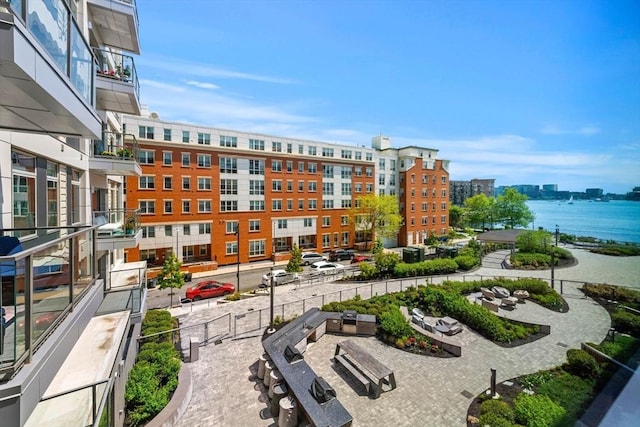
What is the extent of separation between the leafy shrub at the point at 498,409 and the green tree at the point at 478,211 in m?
55.2

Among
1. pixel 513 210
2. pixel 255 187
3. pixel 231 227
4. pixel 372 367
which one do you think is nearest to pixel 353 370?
pixel 372 367

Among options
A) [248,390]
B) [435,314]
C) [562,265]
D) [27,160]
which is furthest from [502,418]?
[562,265]

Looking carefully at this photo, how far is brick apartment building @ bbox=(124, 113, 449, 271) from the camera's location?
27.6 meters

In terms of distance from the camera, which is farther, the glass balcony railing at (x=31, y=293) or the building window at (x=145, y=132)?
the building window at (x=145, y=132)

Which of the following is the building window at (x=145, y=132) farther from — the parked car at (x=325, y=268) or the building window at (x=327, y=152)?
the building window at (x=327, y=152)

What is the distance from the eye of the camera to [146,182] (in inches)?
1067

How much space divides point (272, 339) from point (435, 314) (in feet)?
30.3

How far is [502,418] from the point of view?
7.02 meters

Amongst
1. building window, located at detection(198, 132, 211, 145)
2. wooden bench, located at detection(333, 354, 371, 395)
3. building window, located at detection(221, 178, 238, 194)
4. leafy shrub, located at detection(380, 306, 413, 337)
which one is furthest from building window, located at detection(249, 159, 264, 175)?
wooden bench, located at detection(333, 354, 371, 395)

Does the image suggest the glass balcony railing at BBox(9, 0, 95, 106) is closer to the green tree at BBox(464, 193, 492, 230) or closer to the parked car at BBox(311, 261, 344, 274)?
the parked car at BBox(311, 261, 344, 274)

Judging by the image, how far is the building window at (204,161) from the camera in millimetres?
29734

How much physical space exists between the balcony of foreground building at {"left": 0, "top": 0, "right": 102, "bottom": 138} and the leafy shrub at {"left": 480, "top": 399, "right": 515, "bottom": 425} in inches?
418

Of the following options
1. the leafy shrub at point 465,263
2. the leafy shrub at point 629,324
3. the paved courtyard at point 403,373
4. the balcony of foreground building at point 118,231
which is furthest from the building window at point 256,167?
the leafy shrub at point 629,324

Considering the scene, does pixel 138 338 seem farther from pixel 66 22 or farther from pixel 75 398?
pixel 66 22
